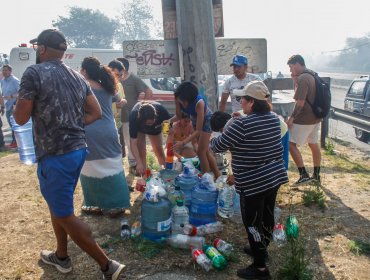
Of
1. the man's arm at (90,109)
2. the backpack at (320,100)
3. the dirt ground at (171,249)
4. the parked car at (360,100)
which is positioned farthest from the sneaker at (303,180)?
the parked car at (360,100)

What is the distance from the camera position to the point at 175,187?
406 cm

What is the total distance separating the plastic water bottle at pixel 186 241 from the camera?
3499mm

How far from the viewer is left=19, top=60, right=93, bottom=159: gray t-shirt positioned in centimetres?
258

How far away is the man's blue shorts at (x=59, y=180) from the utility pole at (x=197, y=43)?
107 inches

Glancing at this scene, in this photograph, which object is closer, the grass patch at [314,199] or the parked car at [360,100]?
the grass patch at [314,199]

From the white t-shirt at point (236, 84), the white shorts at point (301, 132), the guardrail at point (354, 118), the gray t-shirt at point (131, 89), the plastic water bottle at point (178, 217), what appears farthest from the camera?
the guardrail at point (354, 118)

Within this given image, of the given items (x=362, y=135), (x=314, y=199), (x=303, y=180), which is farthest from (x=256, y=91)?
(x=362, y=135)

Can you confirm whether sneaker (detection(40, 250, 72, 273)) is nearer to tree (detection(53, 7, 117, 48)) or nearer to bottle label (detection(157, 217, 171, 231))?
bottle label (detection(157, 217, 171, 231))

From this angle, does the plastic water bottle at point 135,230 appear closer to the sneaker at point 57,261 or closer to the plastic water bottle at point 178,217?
the plastic water bottle at point 178,217

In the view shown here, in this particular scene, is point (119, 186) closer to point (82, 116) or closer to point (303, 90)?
point (82, 116)

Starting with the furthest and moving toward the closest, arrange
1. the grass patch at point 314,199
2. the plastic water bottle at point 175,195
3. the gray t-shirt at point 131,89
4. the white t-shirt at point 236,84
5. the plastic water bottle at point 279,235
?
the gray t-shirt at point 131,89
the white t-shirt at point 236,84
the grass patch at point 314,199
the plastic water bottle at point 175,195
the plastic water bottle at point 279,235

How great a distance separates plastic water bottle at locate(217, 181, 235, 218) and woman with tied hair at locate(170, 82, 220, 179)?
0.81 meters

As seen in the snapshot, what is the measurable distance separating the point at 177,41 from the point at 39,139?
303 centimetres

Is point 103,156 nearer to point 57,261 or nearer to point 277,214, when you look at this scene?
point 57,261
